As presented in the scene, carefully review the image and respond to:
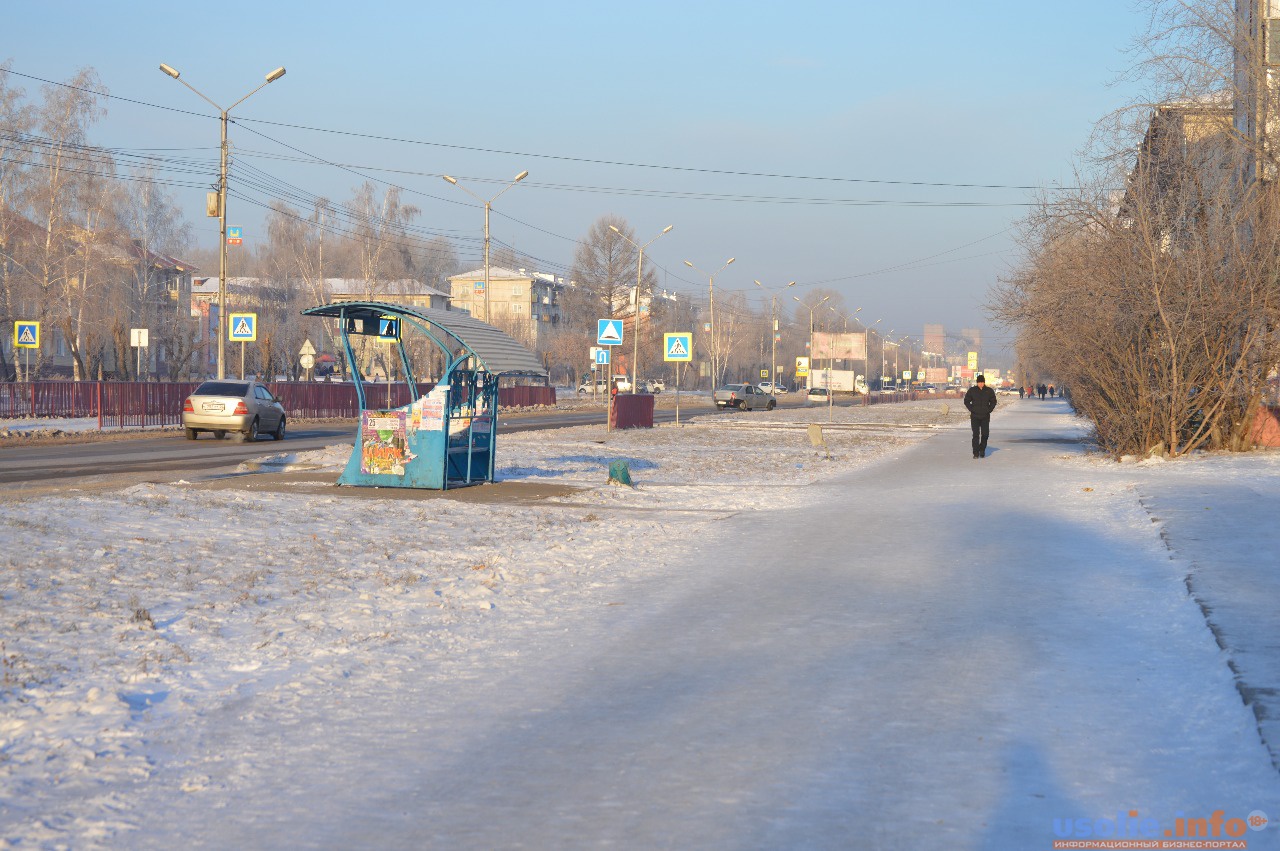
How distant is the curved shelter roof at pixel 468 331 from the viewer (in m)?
17.3

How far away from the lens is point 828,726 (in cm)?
611

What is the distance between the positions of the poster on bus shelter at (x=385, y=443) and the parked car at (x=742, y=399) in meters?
58.6

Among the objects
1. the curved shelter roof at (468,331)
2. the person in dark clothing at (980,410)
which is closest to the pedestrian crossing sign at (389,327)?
the curved shelter roof at (468,331)

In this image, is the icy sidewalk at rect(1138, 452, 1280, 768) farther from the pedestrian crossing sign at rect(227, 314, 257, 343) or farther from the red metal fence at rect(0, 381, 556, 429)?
the pedestrian crossing sign at rect(227, 314, 257, 343)

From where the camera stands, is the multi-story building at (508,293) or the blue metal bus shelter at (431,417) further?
the multi-story building at (508,293)

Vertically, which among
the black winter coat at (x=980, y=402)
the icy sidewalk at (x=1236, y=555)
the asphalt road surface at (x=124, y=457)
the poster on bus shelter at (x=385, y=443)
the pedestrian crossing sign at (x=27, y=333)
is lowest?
the asphalt road surface at (x=124, y=457)

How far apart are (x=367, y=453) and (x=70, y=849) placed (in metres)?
13.7

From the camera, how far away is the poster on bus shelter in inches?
703

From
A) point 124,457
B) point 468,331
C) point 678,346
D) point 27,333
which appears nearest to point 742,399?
point 678,346

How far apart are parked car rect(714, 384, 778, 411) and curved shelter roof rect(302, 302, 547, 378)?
57.6m

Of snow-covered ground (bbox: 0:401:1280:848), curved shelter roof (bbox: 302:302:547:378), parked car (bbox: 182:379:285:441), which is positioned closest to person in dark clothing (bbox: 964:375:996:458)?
curved shelter roof (bbox: 302:302:547:378)

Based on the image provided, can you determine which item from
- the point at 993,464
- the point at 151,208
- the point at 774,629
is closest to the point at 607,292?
the point at 151,208

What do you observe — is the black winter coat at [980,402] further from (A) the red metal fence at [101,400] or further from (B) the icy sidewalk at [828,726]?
(A) the red metal fence at [101,400]

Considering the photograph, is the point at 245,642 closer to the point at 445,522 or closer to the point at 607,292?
the point at 445,522
